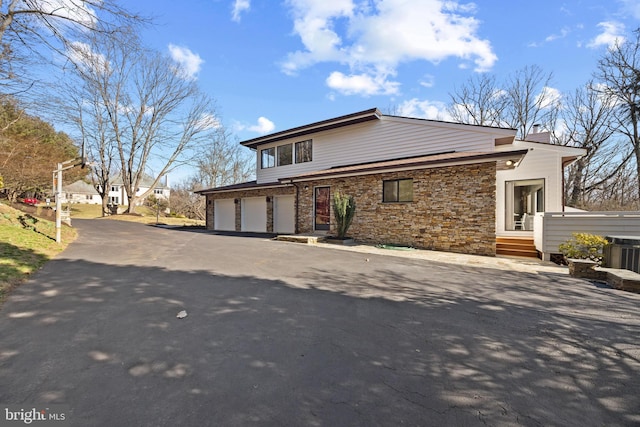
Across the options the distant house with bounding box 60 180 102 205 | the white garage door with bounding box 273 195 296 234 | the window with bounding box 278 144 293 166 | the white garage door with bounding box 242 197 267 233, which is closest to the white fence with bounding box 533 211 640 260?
the white garage door with bounding box 273 195 296 234

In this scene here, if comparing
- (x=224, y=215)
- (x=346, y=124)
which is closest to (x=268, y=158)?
(x=224, y=215)

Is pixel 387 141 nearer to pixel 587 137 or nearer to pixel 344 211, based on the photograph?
pixel 344 211

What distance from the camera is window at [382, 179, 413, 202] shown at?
10.9 m

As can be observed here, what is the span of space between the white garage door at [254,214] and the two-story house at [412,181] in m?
0.09

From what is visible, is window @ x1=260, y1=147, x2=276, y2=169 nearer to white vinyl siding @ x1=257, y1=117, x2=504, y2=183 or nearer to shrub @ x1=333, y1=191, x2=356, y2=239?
white vinyl siding @ x1=257, y1=117, x2=504, y2=183

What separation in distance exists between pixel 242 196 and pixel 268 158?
9.83ft

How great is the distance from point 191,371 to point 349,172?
34.4 feet

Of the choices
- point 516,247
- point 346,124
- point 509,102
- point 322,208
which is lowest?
point 516,247

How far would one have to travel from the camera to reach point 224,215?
63.4 ft

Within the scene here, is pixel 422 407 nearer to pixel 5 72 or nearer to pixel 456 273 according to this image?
pixel 456 273

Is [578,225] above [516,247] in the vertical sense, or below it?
above

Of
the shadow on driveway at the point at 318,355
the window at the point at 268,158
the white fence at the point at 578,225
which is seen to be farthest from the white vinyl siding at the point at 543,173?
the window at the point at 268,158

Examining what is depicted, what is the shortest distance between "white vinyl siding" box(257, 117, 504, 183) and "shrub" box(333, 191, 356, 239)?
3.45 meters

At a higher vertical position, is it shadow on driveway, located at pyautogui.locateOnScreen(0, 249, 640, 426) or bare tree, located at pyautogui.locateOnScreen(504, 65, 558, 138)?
bare tree, located at pyautogui.locateOnScreen(504, 65, 558, 138)
